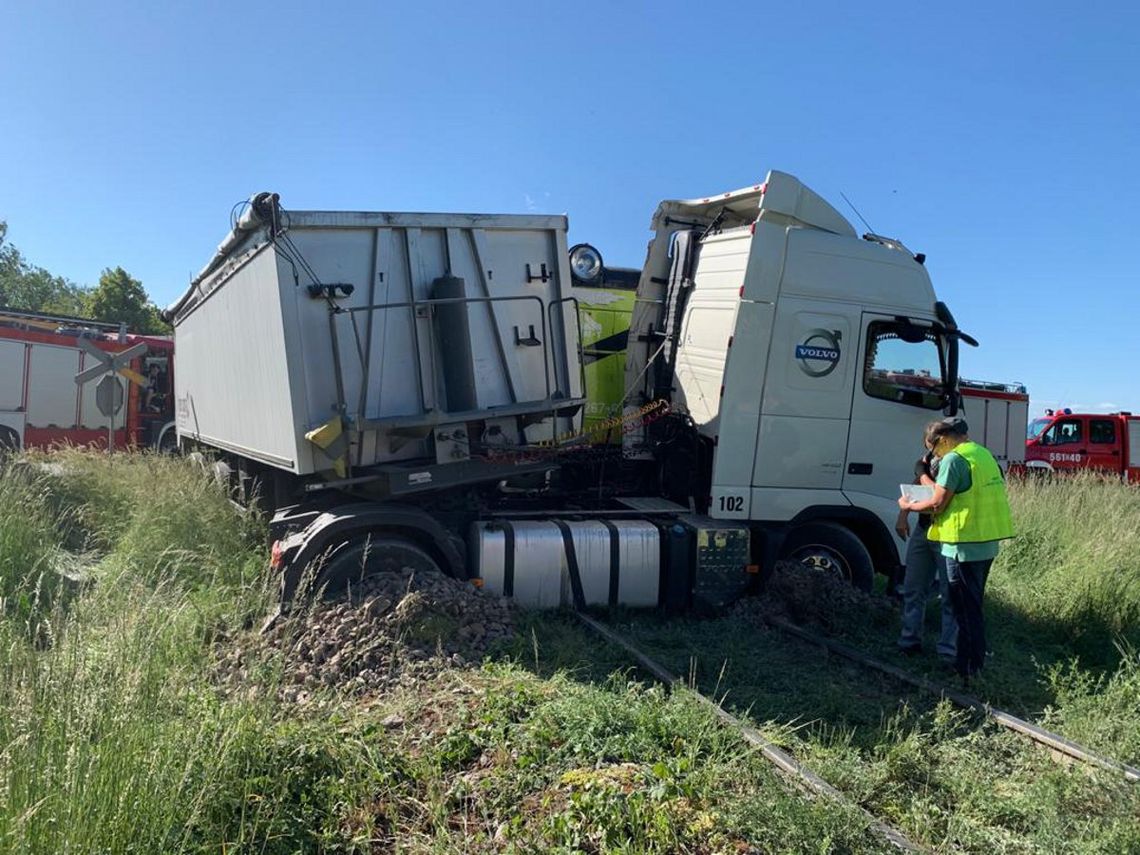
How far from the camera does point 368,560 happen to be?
18.1ft

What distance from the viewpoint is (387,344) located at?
554 centimetres

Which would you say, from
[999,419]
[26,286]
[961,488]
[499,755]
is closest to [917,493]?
[961,488]

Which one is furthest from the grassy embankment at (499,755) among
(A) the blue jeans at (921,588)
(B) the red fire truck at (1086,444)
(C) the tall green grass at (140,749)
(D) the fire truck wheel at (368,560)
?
(B) the red fire truck at (1086,444)

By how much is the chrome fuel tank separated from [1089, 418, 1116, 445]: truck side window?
17.2 m

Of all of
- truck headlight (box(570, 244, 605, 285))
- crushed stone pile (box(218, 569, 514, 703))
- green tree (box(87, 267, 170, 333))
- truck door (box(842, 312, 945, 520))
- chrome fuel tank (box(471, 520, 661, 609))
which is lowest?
crushed stone pile (box(218, 569, 514, 703))

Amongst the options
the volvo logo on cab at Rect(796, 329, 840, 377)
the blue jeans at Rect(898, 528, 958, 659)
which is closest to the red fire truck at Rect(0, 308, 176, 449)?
the volvo logo on cab at Rect(796, 329, 840, 377)

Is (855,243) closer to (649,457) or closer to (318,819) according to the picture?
(649,457)

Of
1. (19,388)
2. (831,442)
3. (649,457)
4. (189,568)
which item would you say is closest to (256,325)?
(189,568)

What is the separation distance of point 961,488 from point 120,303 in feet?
140

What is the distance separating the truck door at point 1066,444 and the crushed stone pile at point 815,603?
15.2m

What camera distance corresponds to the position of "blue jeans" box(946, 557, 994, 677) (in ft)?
17.1

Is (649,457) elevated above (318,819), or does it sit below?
above

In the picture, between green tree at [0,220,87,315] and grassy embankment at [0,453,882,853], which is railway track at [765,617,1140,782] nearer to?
grassy embankment at [0,453,882,853]

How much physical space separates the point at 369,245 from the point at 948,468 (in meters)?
4.17
